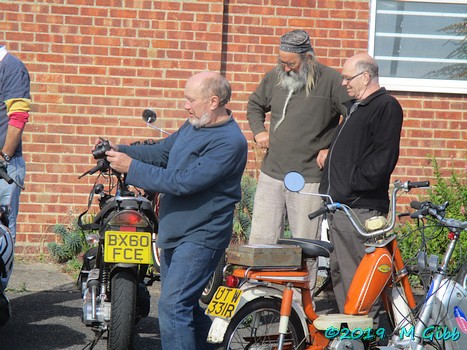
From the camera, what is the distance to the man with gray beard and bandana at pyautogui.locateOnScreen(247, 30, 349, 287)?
682cm

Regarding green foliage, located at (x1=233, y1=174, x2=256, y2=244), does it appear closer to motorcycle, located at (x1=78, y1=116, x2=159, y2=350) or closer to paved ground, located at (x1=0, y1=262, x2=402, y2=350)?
paved ground, located at (x1=0, y1=262, x2=402, y2=350)

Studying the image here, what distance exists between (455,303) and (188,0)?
185 inches

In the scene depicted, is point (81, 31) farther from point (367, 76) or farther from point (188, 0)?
point (367, 76)

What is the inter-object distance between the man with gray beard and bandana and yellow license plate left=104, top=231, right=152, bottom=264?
1564mm

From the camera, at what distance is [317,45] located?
920 centimetres

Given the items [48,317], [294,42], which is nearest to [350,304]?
[294,42]

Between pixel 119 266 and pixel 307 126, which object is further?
pixel 307 126

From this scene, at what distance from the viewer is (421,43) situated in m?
9.44

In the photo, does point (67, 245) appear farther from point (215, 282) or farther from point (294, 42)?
point (294, 42)

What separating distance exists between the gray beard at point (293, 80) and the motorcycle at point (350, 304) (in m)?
1.58

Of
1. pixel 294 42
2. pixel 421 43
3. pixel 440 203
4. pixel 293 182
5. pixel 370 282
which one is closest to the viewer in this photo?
pixel 293 182

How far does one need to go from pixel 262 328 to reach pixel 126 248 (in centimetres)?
101

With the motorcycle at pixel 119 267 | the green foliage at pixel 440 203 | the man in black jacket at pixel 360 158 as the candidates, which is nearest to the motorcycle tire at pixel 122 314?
the motorcycle at pixel 119 267

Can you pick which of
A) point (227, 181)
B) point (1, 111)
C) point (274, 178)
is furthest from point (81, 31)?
point (227, 181)
